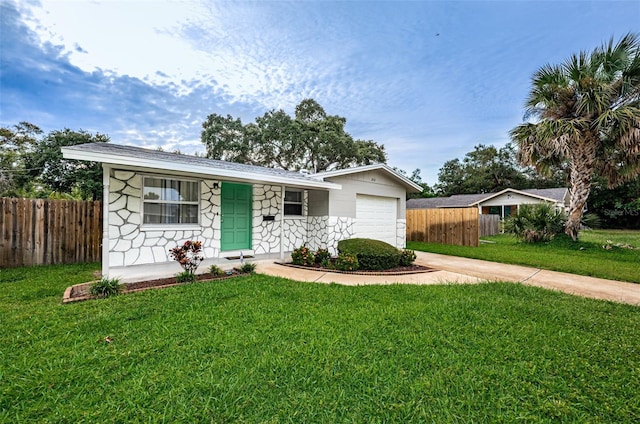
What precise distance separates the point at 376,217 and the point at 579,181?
26.4 feet

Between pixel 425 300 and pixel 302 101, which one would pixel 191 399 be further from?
pixel 302 101

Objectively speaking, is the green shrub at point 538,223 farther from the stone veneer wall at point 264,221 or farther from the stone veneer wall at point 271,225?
the stone veneer wall at point 264,221

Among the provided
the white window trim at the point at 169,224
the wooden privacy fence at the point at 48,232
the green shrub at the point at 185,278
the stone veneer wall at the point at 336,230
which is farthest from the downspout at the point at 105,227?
the stone veneer wall at the point at 336,230

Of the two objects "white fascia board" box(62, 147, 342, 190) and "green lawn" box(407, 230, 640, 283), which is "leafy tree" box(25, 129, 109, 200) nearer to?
"white fascia board" box(62, 147, 342, 190)

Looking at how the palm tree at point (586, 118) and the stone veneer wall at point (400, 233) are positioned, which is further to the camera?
the stone veneer wall at point (400, 233)

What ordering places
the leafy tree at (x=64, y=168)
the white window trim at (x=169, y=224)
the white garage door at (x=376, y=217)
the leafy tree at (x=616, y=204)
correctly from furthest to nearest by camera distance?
the leafy tree at (x=616, y=204), the leafy tree at (x=64, y=168), the white garage door at (x=376, y=217), the white window trim at (x=169, y=224)

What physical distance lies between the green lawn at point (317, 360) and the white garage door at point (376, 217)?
577cm

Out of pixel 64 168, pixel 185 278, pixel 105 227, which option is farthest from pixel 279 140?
pixel 185 278

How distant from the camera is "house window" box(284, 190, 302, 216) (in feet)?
31.5

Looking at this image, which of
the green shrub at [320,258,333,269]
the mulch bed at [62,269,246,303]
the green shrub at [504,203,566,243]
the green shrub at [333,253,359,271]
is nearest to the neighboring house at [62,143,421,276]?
the mulch bed at [62,269,246,303]

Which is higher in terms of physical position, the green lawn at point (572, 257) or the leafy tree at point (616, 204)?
the leafy tree at point (616, 204)

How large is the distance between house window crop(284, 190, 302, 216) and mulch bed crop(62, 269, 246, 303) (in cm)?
363

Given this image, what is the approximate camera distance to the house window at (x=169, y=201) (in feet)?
22.9

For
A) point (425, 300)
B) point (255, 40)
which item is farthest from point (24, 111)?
point (425, 300)
